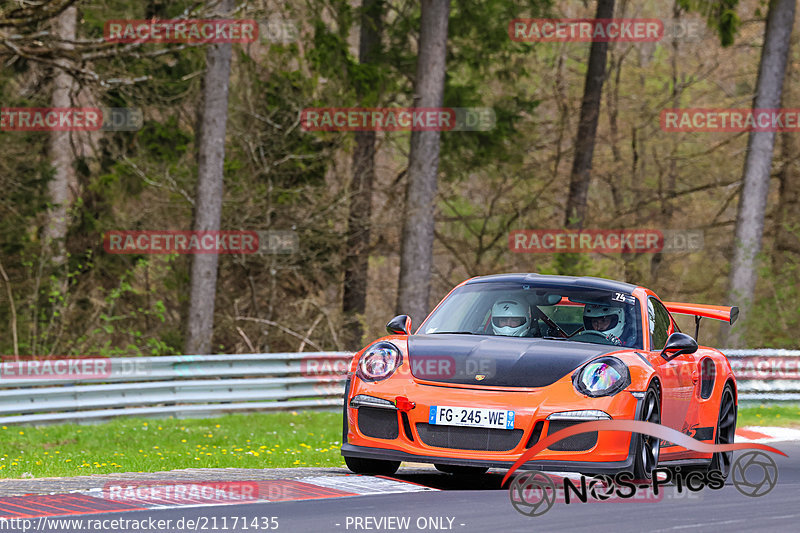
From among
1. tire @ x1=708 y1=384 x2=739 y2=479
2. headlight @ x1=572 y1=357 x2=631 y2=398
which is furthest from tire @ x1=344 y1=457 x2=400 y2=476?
tire @ x1=708 y1=384 x2=739 y2=479

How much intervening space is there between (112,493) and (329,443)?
6.07m

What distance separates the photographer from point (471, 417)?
25.5 ft

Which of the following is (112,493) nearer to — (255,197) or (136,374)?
(136,374)

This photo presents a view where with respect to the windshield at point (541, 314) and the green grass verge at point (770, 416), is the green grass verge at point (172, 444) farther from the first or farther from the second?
the green grass verge at point (770, 416)

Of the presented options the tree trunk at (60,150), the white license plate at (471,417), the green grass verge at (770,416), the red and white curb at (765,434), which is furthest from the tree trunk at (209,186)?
the white license plate at (471,417)

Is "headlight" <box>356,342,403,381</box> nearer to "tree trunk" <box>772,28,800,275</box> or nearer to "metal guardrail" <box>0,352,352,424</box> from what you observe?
"metal guardrail" <box>0,352,352,424</box>

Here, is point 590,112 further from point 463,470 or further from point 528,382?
point 528,382

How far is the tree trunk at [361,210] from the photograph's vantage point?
25750mm

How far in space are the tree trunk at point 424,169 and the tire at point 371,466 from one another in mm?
14354

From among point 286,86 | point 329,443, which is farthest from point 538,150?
point 329,443

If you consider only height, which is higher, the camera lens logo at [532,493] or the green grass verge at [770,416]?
the camera lens logo at [532,493]

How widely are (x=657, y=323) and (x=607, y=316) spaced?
18.0 inches

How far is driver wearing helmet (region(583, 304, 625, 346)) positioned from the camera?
29.6 ft

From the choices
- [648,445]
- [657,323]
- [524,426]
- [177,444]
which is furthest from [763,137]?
[524,426]
